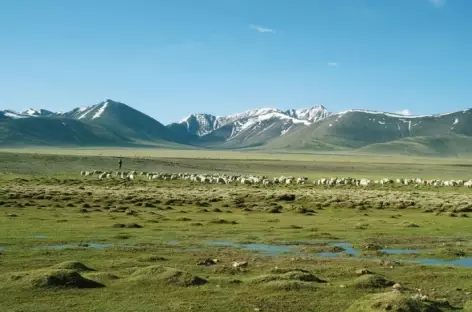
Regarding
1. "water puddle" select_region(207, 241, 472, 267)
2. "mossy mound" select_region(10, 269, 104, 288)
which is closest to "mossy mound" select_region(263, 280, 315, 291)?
"mossy mound" select_region(10, 269, 104, 288)

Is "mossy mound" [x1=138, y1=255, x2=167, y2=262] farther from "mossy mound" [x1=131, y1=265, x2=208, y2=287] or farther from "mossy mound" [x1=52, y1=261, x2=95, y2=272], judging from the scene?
"mossy mound" [x1=131, y1=265, x2=208, y2=287]

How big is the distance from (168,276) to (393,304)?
731 cm

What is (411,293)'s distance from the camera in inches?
704

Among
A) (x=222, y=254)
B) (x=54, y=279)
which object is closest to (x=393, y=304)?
(x=54, y=279)

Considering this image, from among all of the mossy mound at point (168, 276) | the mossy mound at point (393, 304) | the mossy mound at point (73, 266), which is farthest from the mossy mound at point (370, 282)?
the mossy mound at point (73, 266)

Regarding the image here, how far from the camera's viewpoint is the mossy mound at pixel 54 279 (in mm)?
17359

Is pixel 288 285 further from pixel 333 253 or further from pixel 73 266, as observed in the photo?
pixel 333 253

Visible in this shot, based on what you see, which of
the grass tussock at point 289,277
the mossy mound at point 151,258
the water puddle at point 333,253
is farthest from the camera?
the water puddle at point 333,253

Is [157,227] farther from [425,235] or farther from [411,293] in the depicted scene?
[411,293]

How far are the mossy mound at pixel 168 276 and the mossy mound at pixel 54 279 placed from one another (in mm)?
1510

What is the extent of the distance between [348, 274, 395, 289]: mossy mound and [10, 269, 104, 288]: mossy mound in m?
8.31

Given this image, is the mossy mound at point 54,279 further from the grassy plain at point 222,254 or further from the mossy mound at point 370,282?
the mossy mound at point 370,282

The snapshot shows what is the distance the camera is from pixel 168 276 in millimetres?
18594

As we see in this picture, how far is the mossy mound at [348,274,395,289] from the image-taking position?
1845cm
